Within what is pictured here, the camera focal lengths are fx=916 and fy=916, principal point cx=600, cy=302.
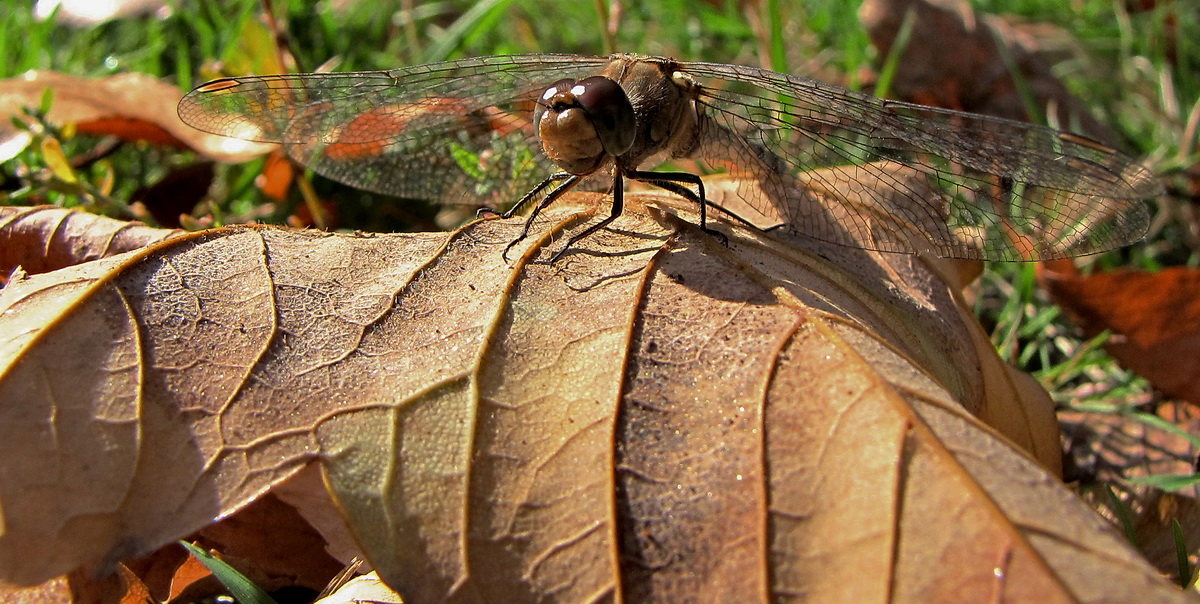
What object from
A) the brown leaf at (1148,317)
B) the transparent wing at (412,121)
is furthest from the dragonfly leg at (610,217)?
the brown leaf at (1148,317)

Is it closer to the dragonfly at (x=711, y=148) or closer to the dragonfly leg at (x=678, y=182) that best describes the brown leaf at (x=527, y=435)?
the dragonfly leg at (x=678, y=182)

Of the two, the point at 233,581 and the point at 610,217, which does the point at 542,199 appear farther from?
the point at 233,581

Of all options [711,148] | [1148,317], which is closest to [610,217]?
[711,148]

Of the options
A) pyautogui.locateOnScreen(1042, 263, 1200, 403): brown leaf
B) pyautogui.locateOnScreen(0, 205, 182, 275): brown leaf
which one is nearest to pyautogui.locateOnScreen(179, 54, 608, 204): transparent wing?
pyautogui.locateOnScreen(0, 205, 182, 275): brown leaf

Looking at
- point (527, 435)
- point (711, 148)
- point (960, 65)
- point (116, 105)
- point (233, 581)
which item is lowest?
point (233, 581)

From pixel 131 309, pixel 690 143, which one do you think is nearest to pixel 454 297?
pixel 131 309

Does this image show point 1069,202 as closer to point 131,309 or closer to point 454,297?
point 454,297
